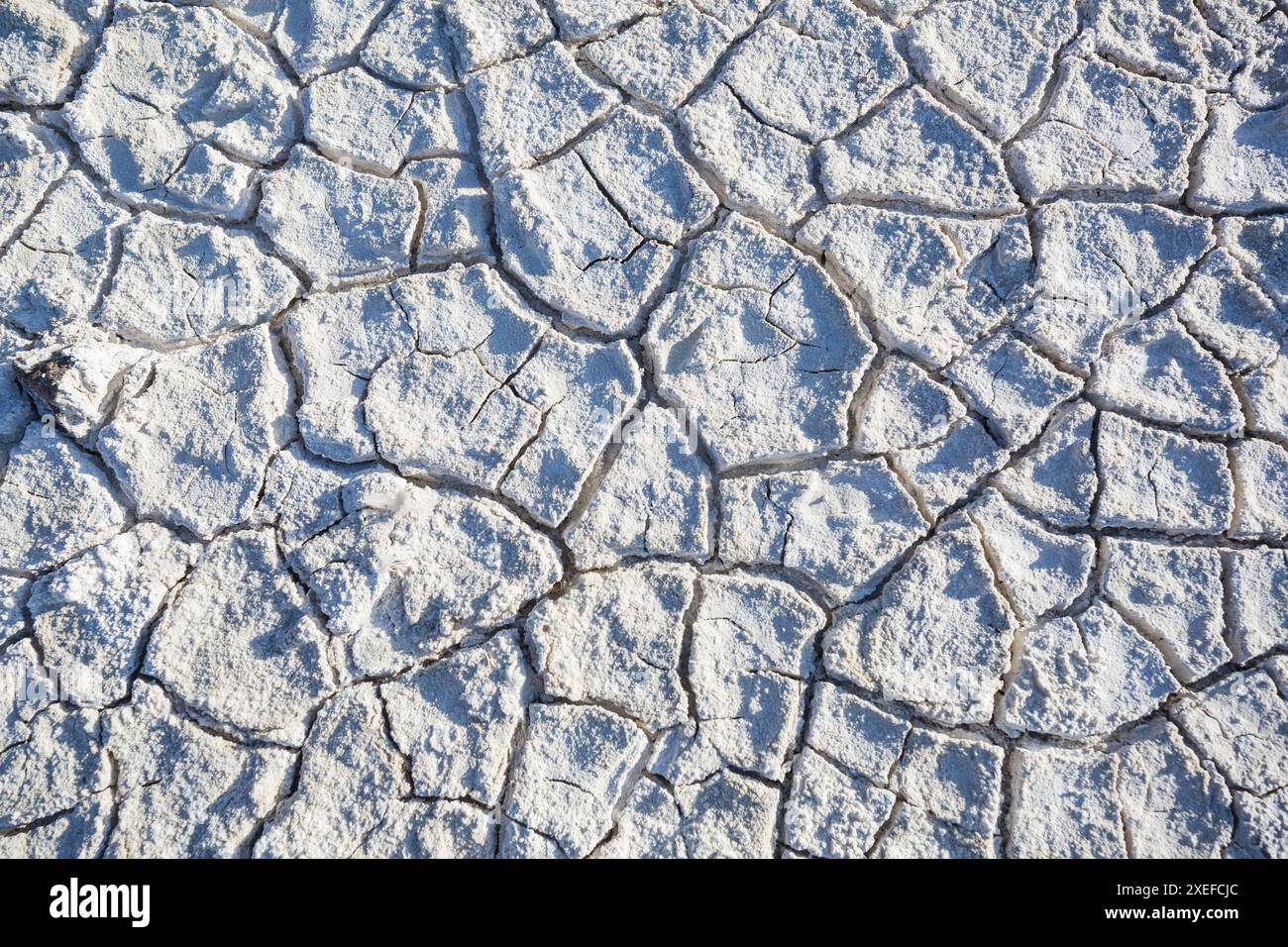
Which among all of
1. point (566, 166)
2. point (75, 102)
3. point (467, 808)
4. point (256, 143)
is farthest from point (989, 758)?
point (75, 102)

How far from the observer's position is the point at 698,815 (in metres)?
1.69

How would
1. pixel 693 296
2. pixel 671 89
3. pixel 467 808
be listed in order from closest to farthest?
1. pixel 467 808
2. pixel 693 296
3. pixel 671 89

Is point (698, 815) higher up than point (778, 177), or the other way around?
point (778, 177)

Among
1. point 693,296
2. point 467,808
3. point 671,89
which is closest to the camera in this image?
point 467,808

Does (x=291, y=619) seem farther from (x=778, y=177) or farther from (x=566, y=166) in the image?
(x=778, y=177)

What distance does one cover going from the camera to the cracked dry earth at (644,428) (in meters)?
1.70

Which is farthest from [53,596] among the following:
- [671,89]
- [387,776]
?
[671,89]

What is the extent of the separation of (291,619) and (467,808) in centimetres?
53

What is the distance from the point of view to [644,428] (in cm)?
191

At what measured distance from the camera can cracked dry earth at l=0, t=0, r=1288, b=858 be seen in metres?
1.70

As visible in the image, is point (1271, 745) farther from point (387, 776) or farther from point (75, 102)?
point (75, 102)

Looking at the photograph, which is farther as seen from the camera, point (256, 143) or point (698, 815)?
point (256, 143)

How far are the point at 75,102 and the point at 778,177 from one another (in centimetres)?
169

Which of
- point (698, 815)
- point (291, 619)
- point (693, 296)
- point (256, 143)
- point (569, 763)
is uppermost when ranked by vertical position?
point (256, 143)
